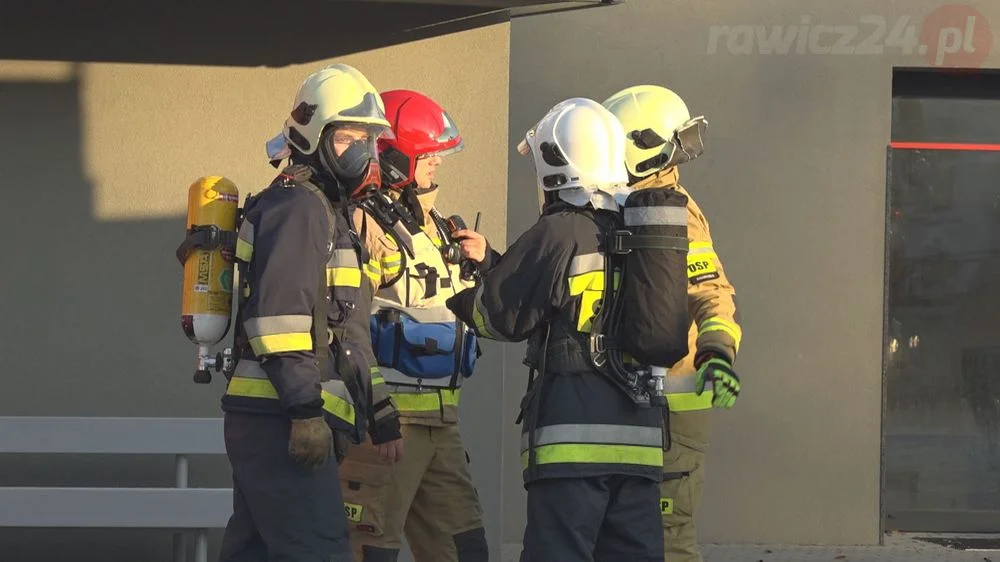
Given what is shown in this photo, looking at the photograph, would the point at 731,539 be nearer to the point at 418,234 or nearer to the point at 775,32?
the point at 775,32

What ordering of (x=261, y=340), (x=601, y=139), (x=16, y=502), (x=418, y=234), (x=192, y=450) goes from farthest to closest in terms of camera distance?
(x=192, y=450) → (x=16, y=502) → (x=418, y=234) → (x=601, y=139) → (x=261, y=340)

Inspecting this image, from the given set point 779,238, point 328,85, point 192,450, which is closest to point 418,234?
point 328,85

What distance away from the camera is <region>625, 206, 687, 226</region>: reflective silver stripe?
467 centimetres

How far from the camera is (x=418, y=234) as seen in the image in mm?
5766

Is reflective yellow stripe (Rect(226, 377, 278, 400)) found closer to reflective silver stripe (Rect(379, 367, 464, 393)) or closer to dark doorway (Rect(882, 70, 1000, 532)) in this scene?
reflective silver stripe (Rect(379, 367, 464, 393))

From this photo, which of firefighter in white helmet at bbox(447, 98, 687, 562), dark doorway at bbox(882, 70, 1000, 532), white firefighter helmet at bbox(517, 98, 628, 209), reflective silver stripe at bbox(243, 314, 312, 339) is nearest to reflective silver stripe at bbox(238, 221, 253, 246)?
reflective silver stripe at bbox(243, 314, 312, 339)

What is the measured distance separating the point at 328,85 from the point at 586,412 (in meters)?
1.32

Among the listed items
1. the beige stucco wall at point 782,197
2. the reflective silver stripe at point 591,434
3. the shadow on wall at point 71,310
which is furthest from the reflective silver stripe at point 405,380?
the beige stucco wall at point 782,197

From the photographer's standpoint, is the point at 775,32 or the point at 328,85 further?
the point at 775,32

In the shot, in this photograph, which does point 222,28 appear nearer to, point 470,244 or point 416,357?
point 470,244

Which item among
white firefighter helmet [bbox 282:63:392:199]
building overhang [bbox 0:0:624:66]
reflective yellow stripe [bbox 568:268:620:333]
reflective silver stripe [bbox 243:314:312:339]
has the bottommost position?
reflective silver stripe [bbox 243:314:312:339]

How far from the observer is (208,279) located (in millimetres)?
4703

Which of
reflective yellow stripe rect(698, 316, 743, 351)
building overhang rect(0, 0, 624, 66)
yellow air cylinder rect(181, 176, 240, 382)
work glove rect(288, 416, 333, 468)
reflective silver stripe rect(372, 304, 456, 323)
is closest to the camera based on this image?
work glove rect(288, 416, 333, 468)

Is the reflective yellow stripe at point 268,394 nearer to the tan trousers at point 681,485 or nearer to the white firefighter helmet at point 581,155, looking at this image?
the white firefighter helmet at point 581,155
